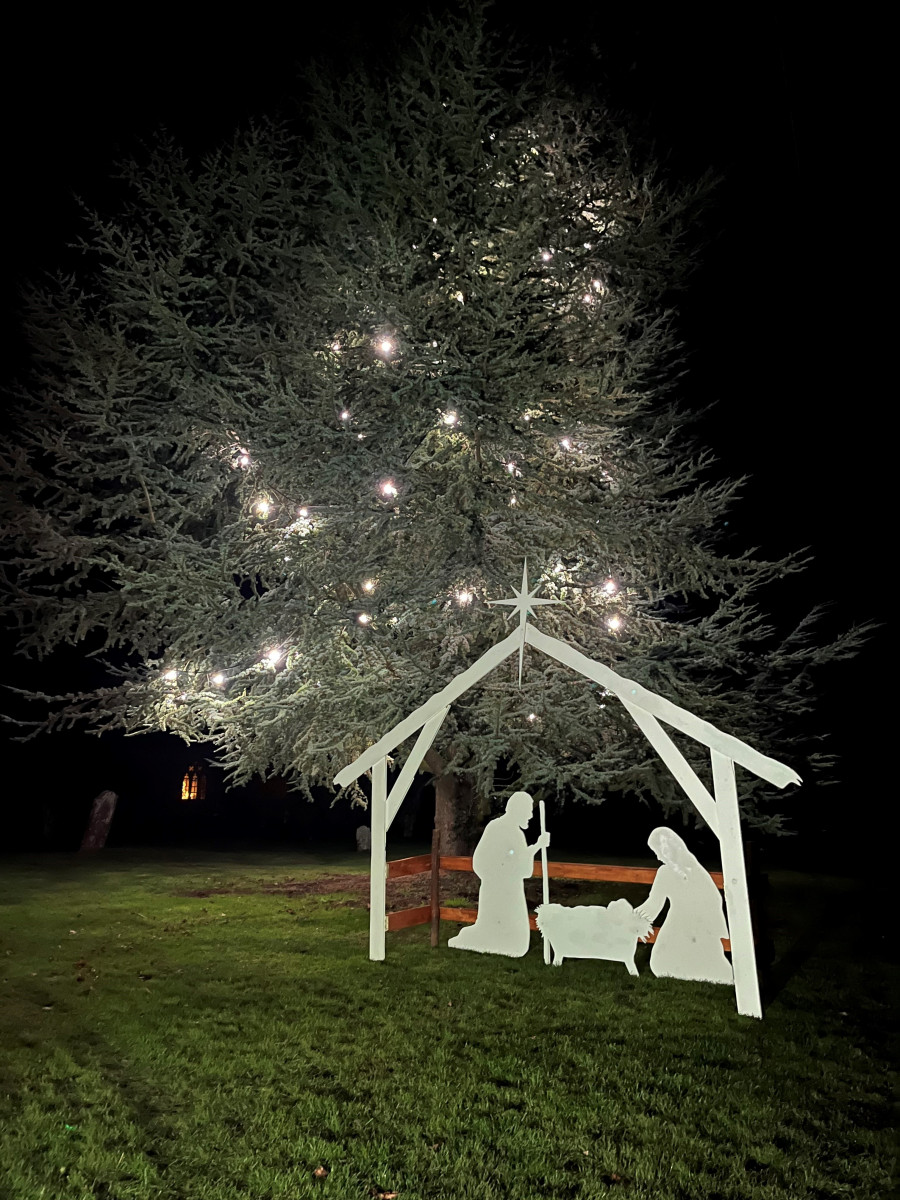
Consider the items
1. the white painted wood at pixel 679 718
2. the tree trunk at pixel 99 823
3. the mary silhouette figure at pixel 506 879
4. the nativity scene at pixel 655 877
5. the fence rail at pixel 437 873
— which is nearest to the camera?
the white painted wood at pixel 679 718

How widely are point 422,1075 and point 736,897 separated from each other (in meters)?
2.79

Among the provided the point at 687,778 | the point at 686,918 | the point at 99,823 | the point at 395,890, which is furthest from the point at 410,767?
the point at 99,823

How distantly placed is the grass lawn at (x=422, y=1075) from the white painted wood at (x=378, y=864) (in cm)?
22

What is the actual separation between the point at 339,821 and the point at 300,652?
18.9 meters

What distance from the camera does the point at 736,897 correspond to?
5.83 metres

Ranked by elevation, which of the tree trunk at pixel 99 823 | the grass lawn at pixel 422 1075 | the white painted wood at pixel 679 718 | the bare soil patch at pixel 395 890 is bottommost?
the grass lawn at pixel 422 1075

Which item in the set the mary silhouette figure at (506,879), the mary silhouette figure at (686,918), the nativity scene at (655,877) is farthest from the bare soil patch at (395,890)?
the mary silhouette figure at (686,918)

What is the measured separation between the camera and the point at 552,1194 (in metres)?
3.28

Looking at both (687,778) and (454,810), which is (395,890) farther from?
(687,778)

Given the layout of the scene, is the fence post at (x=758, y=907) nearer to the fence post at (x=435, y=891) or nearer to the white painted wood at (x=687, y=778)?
the white painted wood at (x=687, y=778)

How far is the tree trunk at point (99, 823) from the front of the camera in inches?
731

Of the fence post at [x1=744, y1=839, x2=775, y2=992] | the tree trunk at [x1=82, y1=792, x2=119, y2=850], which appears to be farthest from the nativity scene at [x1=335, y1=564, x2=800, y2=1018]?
the tree trunk at [x1=82, y1=792, x2=119, y2=850]

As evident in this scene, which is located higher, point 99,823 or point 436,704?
point 436,704

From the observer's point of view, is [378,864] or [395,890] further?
[395,890]
